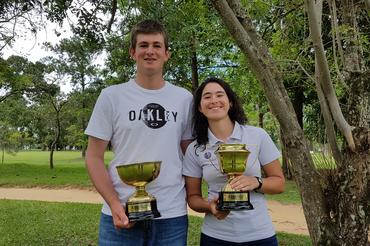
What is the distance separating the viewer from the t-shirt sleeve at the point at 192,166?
2.33 meters

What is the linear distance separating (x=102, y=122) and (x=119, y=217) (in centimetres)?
46

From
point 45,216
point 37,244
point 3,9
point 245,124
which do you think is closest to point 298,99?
point 45,216

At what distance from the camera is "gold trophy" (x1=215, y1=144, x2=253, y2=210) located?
210 centimetres

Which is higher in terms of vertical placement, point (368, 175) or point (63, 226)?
point (368, 175)

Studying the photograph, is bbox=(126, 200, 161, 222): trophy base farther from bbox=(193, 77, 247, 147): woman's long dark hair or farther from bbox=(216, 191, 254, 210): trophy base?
bbox=(193, 77, 247, 147): woman's long dark hair

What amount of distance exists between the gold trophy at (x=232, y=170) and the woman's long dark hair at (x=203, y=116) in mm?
165

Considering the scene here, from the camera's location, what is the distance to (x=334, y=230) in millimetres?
3062

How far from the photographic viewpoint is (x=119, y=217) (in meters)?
2.13

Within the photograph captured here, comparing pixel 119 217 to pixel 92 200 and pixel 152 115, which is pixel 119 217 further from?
pixel 92 200

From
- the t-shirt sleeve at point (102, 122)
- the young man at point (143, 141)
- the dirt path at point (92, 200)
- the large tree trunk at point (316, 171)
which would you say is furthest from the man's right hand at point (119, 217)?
the dirt path at point (92, 200)

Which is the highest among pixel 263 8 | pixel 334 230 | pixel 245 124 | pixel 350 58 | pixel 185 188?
Answer: pixel 263 8

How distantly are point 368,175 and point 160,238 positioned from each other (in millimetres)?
1572

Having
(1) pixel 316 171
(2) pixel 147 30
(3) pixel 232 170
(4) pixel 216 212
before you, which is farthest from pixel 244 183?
(1) pixel 316 171

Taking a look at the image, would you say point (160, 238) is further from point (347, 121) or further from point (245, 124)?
point (347, 121)
